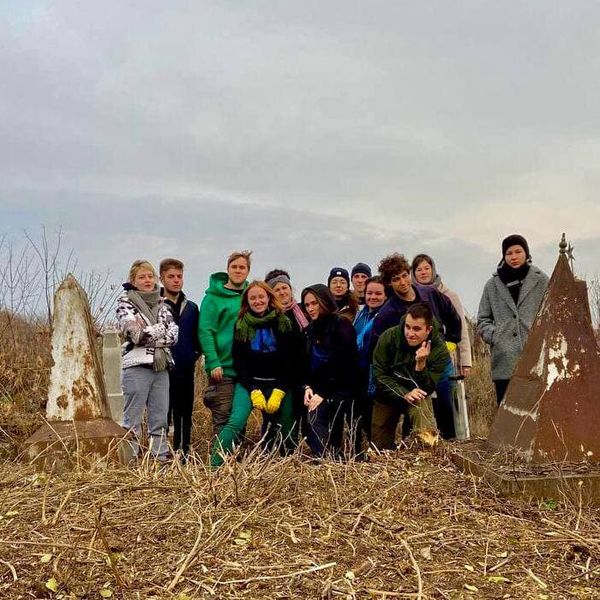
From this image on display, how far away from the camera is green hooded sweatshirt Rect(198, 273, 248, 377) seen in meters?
6.26

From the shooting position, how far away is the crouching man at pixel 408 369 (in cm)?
559

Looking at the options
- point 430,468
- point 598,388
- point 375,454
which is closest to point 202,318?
point 375,454

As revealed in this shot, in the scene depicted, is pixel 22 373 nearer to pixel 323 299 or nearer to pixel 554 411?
pixel 323 299

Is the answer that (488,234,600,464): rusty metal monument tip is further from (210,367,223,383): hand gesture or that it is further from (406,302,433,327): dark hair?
(210,367,223,383): hand gesture

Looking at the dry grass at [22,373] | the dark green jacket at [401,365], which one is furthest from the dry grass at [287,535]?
the dry grass at [22,373]

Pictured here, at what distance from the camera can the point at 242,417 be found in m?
5.93

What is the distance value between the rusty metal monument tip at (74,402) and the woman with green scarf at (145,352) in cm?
29

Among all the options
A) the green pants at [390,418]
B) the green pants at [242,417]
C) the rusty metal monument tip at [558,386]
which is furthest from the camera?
the green pants at [242,417]

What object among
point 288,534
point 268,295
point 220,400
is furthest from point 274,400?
point 288,534

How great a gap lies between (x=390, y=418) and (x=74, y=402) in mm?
2473

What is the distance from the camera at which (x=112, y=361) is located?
8047 millimetres

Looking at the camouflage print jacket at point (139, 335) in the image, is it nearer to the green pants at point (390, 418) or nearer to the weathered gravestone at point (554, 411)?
the green pants at point (390, 418)

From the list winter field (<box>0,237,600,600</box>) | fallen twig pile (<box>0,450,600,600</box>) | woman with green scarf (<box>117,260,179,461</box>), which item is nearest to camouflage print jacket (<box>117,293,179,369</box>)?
woman with green scarf (<box>117,260,179,461</box>)

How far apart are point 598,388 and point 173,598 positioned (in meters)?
3.11
